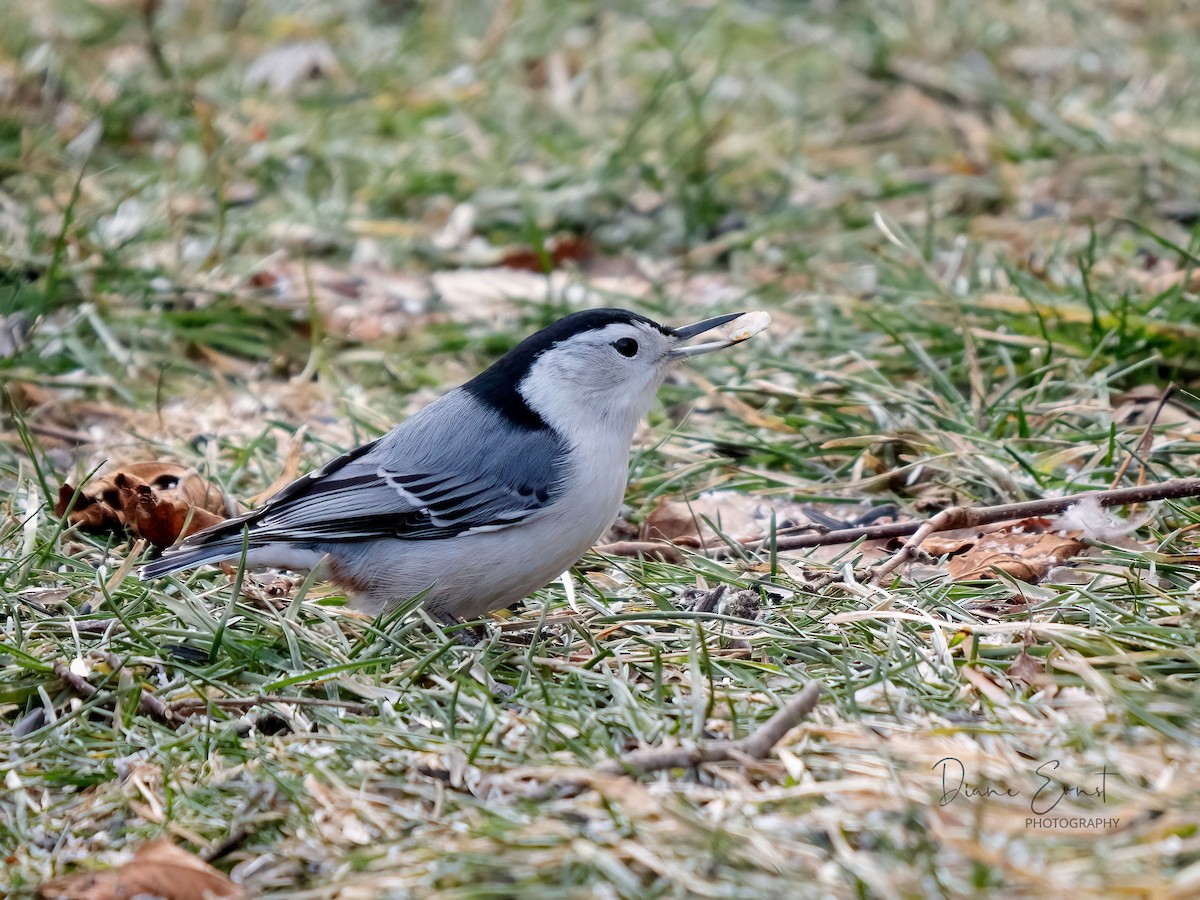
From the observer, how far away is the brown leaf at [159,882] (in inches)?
93.7

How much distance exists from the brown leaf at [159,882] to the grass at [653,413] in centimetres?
8

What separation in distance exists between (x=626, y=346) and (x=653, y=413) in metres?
1.27

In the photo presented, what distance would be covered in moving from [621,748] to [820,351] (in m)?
3.04

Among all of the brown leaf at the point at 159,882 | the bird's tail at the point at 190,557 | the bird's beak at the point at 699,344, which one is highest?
the bird's beak at the point at 699,344

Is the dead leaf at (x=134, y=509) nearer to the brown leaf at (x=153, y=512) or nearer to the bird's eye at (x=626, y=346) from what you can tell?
the brown leaf at (x=153, y=512)

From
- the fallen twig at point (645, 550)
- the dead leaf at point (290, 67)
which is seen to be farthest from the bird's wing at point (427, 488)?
the dead leaf at point (290, 67)

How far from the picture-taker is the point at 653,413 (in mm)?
5246

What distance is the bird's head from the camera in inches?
150

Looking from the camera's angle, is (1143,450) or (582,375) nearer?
(582,375)

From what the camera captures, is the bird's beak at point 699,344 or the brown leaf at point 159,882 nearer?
the brown leaf at point 159,882

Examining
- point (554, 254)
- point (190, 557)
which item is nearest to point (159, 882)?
point (190, 557)

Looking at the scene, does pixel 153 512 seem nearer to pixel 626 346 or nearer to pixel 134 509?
pixel 134 509

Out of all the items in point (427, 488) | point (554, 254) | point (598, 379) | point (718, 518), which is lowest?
point (718, 518)

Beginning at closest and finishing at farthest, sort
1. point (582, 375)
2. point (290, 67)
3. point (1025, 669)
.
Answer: point (1025, 669), point (582, 375), point (290, 67)
